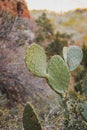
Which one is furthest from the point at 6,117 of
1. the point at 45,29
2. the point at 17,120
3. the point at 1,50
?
the point at 45,29

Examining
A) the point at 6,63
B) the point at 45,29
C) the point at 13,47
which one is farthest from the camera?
the point at 45,29

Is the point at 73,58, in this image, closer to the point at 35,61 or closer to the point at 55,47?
the point at 35,61

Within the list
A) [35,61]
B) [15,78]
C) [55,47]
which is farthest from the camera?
[55,47]

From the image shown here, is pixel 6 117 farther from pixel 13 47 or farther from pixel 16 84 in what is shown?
pixel 13 47

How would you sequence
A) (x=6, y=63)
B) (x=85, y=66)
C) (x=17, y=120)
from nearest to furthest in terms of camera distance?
1. (x=17, y=120)
2. (x=6, y=63)
3. (x=85, y=66)

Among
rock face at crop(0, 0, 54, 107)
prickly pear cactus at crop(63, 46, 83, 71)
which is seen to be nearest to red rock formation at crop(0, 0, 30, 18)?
rock face at crop(0, 0, 54, 107)

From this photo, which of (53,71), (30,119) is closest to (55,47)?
(53,71)

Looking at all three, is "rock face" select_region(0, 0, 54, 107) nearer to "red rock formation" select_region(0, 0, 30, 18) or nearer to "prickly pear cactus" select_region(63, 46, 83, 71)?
"red rock formation" select_region(0, 0, 30, 18)
